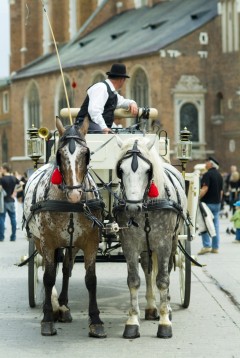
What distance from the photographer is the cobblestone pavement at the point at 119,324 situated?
7.39 m

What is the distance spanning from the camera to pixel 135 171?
765 cm

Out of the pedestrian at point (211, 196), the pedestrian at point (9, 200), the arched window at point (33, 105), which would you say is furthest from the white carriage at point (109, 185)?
the arched window at point (33, 105)

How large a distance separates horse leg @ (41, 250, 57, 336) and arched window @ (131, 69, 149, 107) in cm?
4415

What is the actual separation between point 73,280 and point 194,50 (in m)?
40.1

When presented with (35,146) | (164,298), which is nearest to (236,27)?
(35,146)

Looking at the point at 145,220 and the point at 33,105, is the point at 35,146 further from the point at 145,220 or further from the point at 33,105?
the point at 33,105

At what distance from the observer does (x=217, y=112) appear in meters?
51.5

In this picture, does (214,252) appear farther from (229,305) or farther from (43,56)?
(43,56)

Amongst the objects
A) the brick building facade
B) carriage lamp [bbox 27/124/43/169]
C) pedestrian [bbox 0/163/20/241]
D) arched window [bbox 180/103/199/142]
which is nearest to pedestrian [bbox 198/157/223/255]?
pedestrian [bbox 0/163/20/241]

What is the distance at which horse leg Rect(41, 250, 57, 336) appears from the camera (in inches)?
316

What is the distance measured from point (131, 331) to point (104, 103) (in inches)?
104

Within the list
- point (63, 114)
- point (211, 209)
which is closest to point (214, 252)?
point (211, 209)

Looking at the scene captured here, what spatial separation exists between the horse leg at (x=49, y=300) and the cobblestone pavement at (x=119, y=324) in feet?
0.27

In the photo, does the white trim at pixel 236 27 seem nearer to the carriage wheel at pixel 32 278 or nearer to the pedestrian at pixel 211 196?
the pedestrian at pixel 211 196
